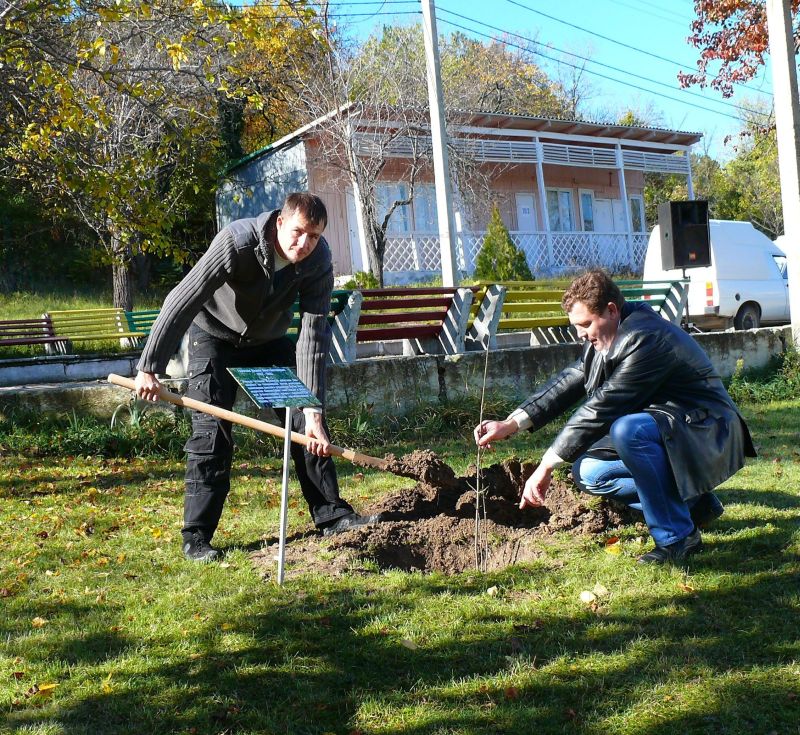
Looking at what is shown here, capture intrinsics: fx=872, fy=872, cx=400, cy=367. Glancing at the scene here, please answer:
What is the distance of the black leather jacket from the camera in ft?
14.4

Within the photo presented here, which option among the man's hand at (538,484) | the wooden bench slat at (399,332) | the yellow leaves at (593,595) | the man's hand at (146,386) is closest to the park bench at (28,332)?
the wooden bench slat at (399,332)

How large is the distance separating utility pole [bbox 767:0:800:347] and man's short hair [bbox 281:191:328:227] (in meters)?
9.26

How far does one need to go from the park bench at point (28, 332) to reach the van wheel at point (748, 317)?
12607 millimetres

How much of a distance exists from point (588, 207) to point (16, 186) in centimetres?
1954

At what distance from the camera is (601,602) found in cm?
410

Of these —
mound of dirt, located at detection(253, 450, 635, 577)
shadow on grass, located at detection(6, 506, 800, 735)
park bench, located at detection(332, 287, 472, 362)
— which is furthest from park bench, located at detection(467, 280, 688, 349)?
shadow on grass, located at detection(6, 506, 800, 735)

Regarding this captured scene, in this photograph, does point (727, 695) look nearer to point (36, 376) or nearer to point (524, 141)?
point (36, 376)

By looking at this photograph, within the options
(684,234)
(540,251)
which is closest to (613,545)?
(684,234)

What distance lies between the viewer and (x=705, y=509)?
16.5 ft

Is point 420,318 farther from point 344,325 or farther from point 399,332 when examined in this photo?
point 344,325

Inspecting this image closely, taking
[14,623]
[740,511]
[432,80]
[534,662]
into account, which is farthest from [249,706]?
[432,80]

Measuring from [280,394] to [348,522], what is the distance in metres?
1.22

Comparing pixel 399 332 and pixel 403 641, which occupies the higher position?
pixel 399 332

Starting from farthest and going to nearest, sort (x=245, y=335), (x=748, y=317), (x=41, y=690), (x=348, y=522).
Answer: (x=748, y=317) → (x=348, y=522) → (x=245, y=335) → (x=41, y=690)
